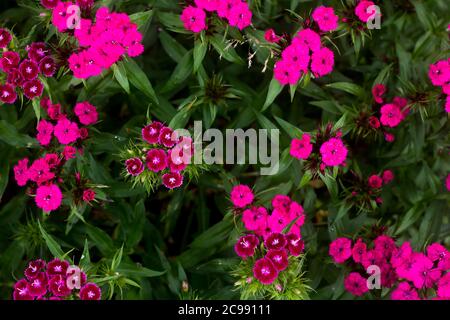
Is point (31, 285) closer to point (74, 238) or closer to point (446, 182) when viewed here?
point (74, 238)

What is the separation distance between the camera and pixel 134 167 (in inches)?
85.1

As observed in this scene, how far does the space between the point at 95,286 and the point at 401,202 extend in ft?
5.09

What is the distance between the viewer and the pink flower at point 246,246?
89.1 inches

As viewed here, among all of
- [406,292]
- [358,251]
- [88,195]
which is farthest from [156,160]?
[406,292]

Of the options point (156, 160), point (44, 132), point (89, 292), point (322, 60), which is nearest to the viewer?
point (89, 292)

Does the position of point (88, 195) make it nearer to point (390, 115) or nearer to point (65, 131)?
point (65, 131)

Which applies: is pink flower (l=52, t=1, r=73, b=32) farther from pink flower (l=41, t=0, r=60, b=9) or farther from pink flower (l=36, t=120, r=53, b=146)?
pink flower (l=36, t=120, r=53, b=146)

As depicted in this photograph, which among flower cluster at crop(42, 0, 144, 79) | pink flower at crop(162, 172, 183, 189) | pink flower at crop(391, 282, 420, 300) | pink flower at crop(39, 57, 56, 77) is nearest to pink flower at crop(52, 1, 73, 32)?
flower cluster at crop(42, 0, 144, 79)

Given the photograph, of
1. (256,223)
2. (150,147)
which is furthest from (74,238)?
(256,223)

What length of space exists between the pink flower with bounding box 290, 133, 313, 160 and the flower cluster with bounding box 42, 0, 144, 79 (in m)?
0.73

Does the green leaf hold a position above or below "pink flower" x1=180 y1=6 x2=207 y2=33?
below

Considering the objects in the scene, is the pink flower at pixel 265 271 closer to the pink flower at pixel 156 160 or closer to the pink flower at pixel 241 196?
the pink flower at pixel 241 196

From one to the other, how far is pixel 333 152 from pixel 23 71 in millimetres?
1272

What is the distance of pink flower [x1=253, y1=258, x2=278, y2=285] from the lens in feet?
7.03
